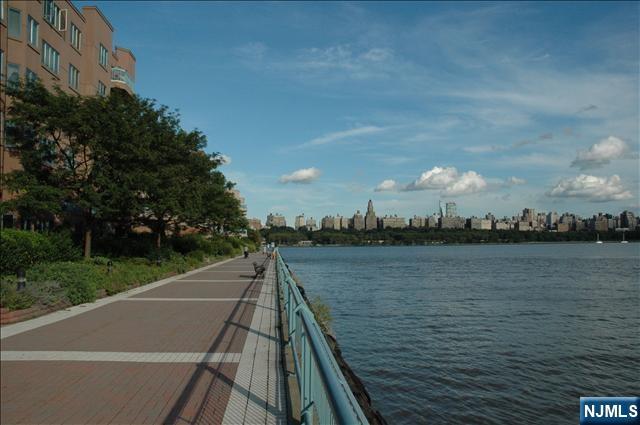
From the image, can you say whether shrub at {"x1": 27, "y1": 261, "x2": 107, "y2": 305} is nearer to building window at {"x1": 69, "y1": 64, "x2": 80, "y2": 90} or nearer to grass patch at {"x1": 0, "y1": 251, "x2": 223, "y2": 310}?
grass patch at {"x1": 0, "y1": 251, "x2": 223, "y2": 310}

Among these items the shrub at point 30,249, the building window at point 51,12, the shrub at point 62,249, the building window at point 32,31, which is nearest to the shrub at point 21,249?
the shrub at point 30,249

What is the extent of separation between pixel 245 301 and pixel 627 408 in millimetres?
10783

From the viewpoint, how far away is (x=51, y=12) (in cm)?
2947

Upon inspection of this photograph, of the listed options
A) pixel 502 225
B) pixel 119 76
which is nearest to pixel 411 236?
pixel 502 225

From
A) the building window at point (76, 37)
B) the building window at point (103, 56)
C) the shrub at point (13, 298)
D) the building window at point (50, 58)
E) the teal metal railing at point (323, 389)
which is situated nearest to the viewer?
the teal metal railing at point (323, 389)

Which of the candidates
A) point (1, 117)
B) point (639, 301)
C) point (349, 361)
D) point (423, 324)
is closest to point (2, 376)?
point (349, 361)

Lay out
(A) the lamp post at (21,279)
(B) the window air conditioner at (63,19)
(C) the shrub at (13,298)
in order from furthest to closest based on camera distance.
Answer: (B) the window air conditioner at (63,19) → (A) the lamp post at (21,279) → (C) the shrub at (13,298)

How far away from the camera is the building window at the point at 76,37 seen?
33.1 metres

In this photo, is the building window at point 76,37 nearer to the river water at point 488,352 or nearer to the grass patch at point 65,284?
the grass patch at point 65,284

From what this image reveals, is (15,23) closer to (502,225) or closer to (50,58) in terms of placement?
(50,58)

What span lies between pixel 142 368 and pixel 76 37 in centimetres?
3322

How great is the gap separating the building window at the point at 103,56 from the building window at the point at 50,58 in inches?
293

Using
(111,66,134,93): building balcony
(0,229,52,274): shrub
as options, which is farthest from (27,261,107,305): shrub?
(111,66,134,93): building balcony

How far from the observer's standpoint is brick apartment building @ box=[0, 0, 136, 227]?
23688 mm
